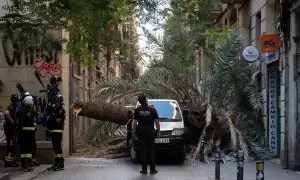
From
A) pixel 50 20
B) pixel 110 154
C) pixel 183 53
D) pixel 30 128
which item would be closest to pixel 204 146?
Result: pixel 110 154

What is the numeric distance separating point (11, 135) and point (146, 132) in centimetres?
353

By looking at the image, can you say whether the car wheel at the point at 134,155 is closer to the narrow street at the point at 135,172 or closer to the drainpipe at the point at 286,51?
the narrow street at the point at 135,172

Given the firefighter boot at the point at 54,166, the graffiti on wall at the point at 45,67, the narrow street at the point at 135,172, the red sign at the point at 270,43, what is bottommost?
the narrow street at the point at 135,172

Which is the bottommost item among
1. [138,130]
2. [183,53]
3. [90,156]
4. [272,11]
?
[90,156]

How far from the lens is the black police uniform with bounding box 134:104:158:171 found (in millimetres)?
13195

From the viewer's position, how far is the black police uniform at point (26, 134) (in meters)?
13.2

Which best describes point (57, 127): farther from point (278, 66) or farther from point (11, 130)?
point (278, 66)

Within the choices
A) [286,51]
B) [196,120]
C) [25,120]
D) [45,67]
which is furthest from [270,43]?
[25,120]

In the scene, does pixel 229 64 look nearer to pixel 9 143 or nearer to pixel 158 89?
pixel 158 89

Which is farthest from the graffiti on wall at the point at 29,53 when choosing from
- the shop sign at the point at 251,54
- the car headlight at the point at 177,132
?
the shop sign at the point at 251,54

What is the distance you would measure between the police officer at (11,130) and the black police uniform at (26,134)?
0.84 m

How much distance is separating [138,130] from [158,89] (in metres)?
6.03

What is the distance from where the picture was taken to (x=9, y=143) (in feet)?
47.0

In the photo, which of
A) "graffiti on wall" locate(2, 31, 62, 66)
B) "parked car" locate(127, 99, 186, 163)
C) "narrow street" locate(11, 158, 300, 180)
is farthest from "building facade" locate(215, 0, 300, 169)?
"graffiti on wall" locate(2, 31, 62, 66)
